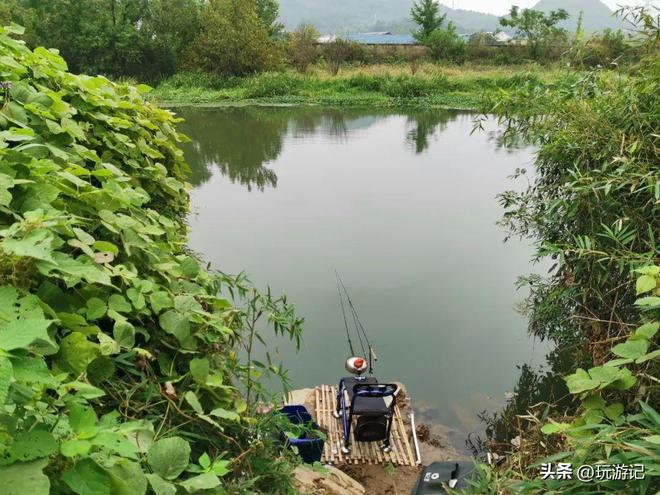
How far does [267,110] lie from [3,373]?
1502 cm

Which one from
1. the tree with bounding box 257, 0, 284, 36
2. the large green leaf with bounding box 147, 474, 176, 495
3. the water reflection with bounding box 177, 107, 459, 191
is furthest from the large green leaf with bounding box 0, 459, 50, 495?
the tree with bounding box 257, 0, 284, 36

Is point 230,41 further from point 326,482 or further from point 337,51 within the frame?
point 326,482

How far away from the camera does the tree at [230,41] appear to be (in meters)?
18.4

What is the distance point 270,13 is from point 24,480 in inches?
999

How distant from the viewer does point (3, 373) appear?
504mm

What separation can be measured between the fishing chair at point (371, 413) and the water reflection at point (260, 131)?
202 inches

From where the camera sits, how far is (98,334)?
88cm

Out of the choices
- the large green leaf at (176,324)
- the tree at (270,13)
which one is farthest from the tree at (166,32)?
the large green leaf at (176,324)

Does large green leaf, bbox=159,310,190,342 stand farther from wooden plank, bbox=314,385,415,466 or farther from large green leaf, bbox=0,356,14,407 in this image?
wooden plank, bbox=314,385,415,466

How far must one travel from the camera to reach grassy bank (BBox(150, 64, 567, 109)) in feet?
53.7

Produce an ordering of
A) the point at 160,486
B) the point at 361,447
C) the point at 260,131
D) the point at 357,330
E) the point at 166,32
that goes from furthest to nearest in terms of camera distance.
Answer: the point at 166,32 < the point at 260,131 < the point at 357,330 < the point at 361,447 < the point at 160,486

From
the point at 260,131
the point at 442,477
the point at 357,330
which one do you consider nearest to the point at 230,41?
→ the point at 260,131

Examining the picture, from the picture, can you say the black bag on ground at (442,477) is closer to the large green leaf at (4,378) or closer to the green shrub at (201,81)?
the large green leaf at (4,378)

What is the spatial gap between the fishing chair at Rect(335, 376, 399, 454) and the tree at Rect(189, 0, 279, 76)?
18.5 m
